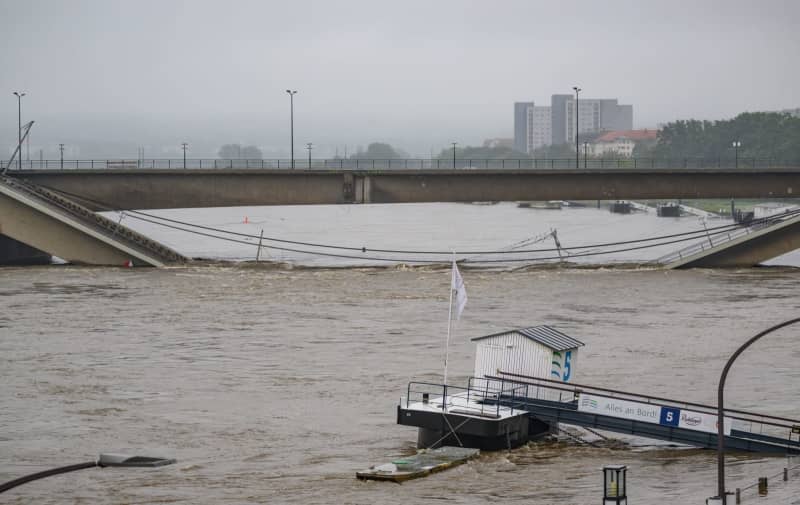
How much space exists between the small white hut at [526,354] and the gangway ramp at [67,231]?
4481 cm

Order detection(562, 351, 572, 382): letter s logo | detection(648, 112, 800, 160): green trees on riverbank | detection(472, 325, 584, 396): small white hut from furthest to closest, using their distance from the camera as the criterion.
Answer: detection(648, 112, 800, 160): green trees on riverbank < detection(562, 351, 572, 382): letter s logo < detection(472, 325, 584, 396): small white hut

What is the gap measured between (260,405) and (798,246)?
4909 cm

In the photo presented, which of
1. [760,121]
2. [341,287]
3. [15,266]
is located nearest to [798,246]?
[341,287]

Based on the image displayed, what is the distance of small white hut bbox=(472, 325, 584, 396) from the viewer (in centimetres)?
3606

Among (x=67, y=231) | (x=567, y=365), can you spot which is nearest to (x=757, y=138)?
(x=67, y=231)

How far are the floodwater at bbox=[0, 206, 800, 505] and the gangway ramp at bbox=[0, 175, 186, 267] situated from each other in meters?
1.53

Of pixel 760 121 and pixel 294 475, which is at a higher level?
pixel 760 121

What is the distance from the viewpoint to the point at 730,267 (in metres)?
81.6

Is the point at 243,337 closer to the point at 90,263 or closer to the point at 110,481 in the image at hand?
the point at 110,481

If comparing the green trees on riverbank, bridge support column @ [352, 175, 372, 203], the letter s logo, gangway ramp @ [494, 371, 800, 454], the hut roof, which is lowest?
gangway ramp @ [494, 371, 800, 454]

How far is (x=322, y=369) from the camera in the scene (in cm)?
4547

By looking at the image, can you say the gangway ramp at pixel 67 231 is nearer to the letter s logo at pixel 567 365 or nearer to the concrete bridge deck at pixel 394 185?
the concrete bridge deck at pixel 394 185

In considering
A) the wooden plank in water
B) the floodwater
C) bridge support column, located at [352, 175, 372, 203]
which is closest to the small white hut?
the floodwater

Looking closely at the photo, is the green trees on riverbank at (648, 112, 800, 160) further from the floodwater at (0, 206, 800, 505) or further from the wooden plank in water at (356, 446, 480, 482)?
the wooden plank in water at (356, 446, 480, 482)
